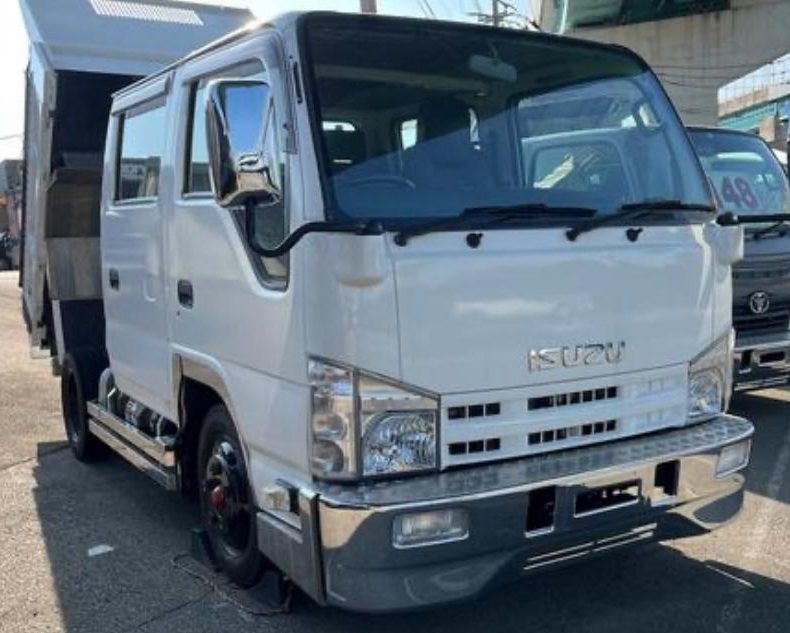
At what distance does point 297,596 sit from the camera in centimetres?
400

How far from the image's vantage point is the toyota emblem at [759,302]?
6695mm

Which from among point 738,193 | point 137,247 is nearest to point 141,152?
point 137,247

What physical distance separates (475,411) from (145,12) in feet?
16.0

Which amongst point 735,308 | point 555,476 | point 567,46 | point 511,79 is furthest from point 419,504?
point 735,308

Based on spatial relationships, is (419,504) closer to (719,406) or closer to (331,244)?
(331,244)

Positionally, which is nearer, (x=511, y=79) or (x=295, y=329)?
(x=295, y=329)

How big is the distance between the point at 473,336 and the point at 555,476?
22.7 inches

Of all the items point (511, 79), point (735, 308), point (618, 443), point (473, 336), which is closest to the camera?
point (473, 336)

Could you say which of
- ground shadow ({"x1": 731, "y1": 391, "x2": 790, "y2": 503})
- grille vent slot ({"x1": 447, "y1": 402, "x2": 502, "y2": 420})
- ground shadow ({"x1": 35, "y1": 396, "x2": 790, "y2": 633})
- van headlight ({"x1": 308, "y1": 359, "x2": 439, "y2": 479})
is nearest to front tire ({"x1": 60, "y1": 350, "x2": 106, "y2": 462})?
ground shadow ({"x1": 35, "y1": 396, "x2": 790, "y2": 633})

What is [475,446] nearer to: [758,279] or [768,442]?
[768,442]

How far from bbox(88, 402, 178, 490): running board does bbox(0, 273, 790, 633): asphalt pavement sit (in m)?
0.36

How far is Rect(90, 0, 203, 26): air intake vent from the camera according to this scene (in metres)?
6.77

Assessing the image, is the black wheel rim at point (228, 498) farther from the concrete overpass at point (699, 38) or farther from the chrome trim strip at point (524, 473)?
the concrete overpass at point (699, 38)

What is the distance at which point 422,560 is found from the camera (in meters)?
3.14
